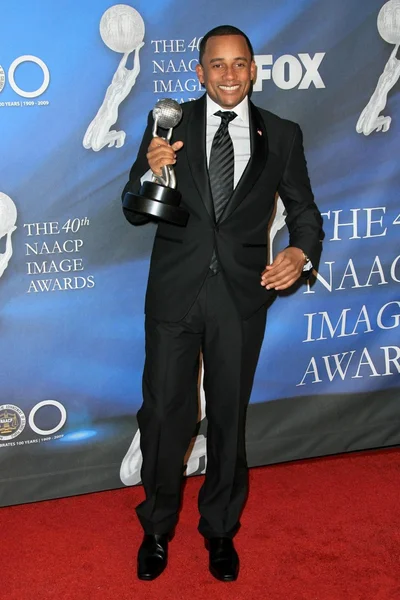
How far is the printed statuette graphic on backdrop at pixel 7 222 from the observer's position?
305cm

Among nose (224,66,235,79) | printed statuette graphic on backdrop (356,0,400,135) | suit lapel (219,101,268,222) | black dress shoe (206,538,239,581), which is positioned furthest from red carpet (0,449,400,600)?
nose (224,66,235,79)

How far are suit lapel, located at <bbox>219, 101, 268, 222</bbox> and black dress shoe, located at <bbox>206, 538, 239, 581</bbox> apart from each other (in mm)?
1165

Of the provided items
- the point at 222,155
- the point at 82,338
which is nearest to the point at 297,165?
the point at 222,155

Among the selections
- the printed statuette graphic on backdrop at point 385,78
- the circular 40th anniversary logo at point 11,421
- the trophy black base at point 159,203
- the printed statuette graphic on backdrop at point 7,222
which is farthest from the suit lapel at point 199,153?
the circular 40th anniversary logo at point 11,421

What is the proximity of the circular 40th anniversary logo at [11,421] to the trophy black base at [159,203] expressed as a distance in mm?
1205

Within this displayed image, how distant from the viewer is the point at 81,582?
2715mm

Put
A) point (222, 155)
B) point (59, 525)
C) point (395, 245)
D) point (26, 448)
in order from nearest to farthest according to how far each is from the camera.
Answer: point (222, 155) → point (59, 525) → point (26, 448) → point (395, 245)

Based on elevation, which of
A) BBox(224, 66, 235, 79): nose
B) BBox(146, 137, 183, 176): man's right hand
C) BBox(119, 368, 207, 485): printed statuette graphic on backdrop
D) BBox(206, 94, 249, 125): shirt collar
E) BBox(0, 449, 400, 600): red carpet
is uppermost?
BBox(224, 66, 235, 79): nose

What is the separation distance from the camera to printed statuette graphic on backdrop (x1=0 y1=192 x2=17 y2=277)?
3047 millimetres

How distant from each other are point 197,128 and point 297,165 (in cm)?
40

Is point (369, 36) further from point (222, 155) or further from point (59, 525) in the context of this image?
point (59, 525)

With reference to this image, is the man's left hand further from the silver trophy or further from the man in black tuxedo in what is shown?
the silver trophy

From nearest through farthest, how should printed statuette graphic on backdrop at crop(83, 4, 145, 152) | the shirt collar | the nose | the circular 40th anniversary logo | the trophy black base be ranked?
1. the trophy black base
2. the nose
3. the shirt collar
4. printed statuette graphic on backdrop at crop(83, 4, 145, 152)
5. the circular 40th anniversary logo

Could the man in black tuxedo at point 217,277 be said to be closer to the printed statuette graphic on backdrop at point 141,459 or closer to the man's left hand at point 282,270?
the man's left hand at point 282,270
